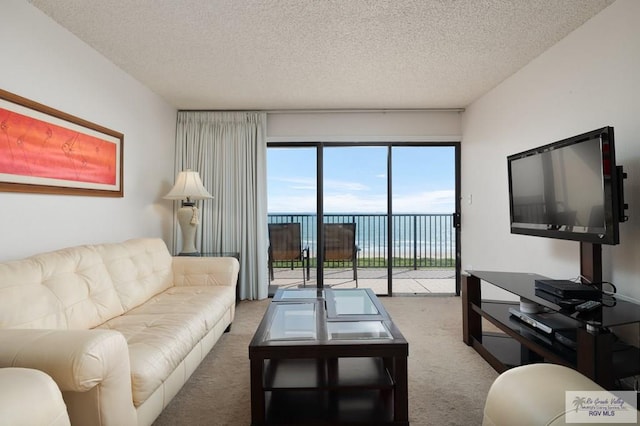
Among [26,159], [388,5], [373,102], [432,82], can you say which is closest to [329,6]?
[388,5]

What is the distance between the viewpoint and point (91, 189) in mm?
2445

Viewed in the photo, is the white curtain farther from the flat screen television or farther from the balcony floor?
the flat screen television

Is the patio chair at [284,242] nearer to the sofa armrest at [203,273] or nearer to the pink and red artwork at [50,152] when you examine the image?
the sofa armrest at [203,273]

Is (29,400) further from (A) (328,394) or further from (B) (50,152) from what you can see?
(B) (50,152)

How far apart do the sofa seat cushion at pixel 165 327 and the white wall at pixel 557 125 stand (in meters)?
2.63

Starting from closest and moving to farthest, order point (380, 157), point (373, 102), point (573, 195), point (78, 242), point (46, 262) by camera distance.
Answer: point (46, 262) < point (573, 195) < point (78, 242) < point (373, 102) < point (380, 157)

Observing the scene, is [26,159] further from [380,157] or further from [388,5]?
[380,157]

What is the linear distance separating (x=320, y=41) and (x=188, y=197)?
2104mm

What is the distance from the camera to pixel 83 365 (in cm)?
107

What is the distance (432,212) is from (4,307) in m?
5.14

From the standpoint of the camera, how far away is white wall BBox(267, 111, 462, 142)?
3973mm

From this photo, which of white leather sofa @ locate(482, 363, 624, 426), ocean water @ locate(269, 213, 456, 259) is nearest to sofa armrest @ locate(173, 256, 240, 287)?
white leather sofa @ locate(482, 363, 624, 426)

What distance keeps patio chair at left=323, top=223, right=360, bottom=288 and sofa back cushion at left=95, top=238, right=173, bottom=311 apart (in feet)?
6.67

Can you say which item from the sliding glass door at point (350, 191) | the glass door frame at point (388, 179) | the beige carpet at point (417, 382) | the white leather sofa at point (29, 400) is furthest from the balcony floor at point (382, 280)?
the white leather sofa at point (29, 400)
